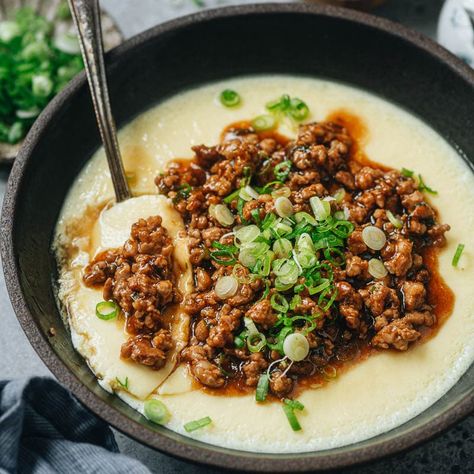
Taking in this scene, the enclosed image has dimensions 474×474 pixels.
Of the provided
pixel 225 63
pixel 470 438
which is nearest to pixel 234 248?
pixel 225 63

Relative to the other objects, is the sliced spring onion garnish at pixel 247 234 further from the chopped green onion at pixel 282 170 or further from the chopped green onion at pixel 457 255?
the chopped green onion at pixel 457 255

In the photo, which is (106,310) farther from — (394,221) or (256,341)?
(394,221)

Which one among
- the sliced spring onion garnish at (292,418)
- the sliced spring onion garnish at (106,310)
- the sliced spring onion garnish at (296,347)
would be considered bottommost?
the sliced spring onion garnish at (106,310)

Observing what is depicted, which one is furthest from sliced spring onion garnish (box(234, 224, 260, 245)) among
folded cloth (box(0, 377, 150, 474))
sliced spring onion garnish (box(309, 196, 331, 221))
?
folded cloth (box(0, 377, 150, 474))

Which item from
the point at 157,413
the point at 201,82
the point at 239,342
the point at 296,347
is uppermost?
the point at 201,82

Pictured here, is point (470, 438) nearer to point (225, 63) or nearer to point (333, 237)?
point (333, 237)

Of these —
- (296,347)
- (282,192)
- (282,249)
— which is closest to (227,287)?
(282,249)

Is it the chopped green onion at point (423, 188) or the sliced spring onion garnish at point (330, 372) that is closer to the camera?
the sliced spring onion garnish at point (330, 372)

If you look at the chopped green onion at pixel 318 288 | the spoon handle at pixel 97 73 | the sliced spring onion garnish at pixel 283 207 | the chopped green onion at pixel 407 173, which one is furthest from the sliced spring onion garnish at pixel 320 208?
the spoon handle at pixel 97 73
